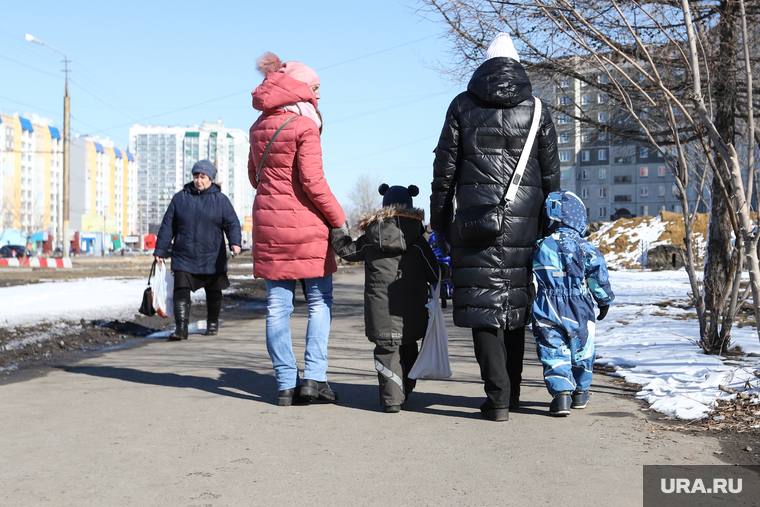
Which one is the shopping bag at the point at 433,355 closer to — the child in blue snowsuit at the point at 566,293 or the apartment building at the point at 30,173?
the child in blue snowsuit at the point at 566,293

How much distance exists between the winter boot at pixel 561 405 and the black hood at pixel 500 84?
1750mm

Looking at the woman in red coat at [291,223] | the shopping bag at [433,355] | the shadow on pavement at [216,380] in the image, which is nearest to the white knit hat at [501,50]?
the woman in red coat at [291,223]

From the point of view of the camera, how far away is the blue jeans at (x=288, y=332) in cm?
486

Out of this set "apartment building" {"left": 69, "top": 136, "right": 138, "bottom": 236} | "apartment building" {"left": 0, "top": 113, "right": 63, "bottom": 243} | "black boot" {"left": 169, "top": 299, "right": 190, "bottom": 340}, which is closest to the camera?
"black boot" {"left": 169, "top": 299, "right": 190, "bottom": 340}

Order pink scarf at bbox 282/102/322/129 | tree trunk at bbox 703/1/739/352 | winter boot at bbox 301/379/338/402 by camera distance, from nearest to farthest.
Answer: winter boot at bbox 301/379/338/402
pink scarf at bbox 282/102/322/129
tree trunk at bbox 703/1/739/352

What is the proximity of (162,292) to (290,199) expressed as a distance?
13.9 ft

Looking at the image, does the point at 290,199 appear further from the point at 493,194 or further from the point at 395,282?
the point at 493,194

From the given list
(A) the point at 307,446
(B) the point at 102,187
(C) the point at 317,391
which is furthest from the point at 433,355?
(B) the point at 102,187

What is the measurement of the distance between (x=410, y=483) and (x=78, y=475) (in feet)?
4.85

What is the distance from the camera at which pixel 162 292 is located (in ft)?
28.3

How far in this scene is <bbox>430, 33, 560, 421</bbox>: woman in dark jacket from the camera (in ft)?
14.3

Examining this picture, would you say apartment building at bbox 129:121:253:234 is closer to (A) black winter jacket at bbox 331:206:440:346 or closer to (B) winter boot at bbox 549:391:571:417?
(A) black winter jacket at bbox 331:206:440:346

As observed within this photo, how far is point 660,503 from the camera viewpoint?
290 cm

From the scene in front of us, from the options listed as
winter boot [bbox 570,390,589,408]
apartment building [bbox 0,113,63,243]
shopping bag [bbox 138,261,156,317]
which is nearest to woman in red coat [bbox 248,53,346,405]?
winter boot [bbox 570,390,589,408]
